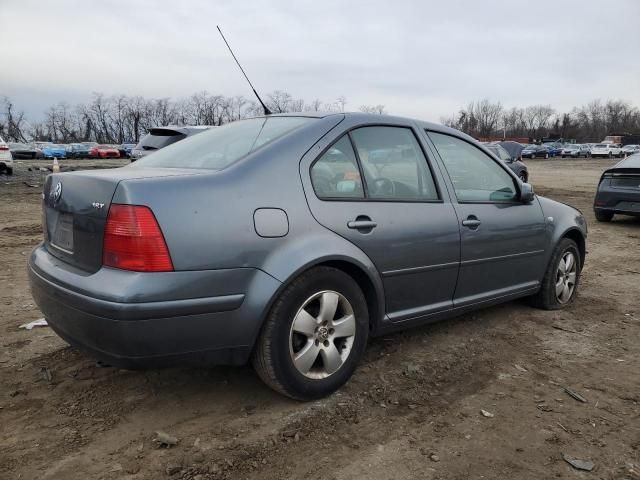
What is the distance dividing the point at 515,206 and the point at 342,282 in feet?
6.15

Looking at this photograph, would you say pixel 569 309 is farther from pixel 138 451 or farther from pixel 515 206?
pixel 138 451

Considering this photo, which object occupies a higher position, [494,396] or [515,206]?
[515,206]

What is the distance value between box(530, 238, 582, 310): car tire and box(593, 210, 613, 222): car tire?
6.40m

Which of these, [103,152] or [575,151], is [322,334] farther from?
[575,151]

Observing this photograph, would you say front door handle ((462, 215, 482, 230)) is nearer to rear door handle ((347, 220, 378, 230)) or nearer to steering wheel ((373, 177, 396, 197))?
steering wheel ((373, 177, 396, 197))

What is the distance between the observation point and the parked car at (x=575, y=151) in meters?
60.7

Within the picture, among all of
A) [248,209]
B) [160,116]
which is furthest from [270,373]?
[160,116]

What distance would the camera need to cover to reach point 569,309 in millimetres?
4707

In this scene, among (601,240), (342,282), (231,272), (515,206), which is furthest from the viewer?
(601,240)

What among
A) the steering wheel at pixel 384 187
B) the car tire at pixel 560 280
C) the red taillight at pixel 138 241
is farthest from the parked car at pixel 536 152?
the red taillight at pixel 138 241

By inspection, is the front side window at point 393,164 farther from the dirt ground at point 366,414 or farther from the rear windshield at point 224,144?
the dirt ground at point 366,414

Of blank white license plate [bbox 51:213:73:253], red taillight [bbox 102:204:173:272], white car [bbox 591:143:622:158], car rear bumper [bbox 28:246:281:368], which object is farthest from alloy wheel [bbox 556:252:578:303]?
white car [bbox 591:143:622:158]

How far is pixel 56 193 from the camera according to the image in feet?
9.25

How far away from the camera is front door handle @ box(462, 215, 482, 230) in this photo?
11.6 feet
